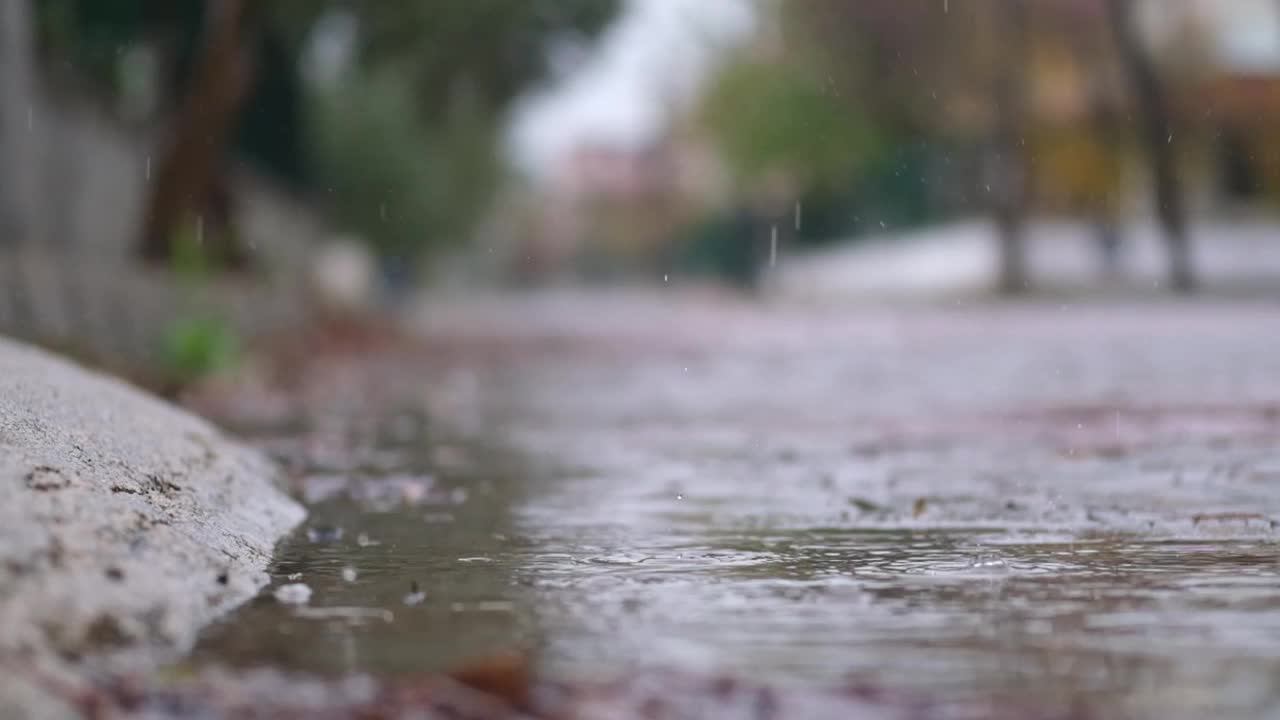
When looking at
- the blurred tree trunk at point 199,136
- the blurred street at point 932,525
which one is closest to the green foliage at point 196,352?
the blurred street at point 932,525

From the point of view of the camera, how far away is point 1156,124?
3444 cm

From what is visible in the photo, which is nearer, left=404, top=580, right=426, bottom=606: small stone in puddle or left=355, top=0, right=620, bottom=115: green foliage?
left=404, top=580, right=426, bottom=606: small stone in puddle

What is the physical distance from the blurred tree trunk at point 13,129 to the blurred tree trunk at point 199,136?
494 cm

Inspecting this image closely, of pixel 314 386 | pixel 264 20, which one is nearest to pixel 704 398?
pixel 314 386

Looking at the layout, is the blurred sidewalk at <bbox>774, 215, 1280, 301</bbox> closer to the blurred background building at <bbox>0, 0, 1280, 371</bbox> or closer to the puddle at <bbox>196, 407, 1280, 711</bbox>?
the blurred background building at <bbox>0, 0, 1280, 371</bbox>

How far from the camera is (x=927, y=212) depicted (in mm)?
54125

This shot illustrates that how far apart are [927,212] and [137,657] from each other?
169ft

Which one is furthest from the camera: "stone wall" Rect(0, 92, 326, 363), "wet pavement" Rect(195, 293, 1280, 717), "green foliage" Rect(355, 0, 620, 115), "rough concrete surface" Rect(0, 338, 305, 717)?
"green foliage" Rect(355, 0, 620, 115)

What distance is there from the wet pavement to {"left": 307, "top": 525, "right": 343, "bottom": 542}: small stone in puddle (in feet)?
0.07

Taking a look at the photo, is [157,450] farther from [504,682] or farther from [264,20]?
[264,20]

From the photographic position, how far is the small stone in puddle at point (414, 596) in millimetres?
4309

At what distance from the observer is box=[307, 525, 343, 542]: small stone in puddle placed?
5.54 meters

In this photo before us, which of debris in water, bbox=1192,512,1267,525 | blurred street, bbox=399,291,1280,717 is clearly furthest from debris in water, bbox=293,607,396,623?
debris in water, bbox=1192,512,1267,525

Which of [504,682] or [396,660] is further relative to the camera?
[396,660]
